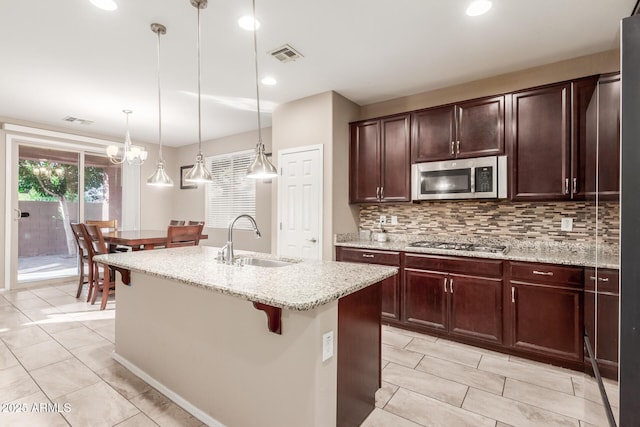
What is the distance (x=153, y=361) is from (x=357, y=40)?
9.67 ft

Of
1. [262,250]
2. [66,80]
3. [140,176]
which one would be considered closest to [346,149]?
[262,250]

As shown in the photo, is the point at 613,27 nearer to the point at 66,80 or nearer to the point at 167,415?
the point at 167,415

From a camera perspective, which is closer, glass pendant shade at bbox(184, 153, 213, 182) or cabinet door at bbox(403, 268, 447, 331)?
glass pendant shade at bbox(184, 153, 213, 182)

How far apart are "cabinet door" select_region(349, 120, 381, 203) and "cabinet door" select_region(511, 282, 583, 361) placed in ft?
5.81

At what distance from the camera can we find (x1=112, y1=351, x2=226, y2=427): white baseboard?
1.80m

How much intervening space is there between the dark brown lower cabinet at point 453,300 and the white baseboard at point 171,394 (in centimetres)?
209

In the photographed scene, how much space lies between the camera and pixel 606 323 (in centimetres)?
133

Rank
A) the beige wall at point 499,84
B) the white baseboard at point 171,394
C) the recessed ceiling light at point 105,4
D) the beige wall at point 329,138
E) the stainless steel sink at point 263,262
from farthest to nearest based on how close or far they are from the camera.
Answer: the beige wall at point 329,138 < the beige wall at point 499,84 < the stainless steel sink at point 263,262 < the recessed ceiling light at point 105,4 < the white baseboard at point 171,394

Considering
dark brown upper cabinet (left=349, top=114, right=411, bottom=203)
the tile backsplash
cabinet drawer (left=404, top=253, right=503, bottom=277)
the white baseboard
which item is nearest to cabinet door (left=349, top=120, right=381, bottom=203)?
dark brown upper cabinet (left=349, top=114, right=411, bottom=203)

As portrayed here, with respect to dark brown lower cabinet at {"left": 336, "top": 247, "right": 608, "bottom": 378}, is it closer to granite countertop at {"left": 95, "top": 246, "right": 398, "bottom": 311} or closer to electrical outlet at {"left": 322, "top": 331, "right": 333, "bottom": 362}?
granite countertop at {"left": 95, "top": 246, "right": 398, "bottom": 311}

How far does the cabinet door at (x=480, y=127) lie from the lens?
115 inches

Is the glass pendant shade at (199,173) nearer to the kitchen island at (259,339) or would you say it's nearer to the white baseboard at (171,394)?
the kitchen island at (259,339)

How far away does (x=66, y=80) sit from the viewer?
332 centimetres

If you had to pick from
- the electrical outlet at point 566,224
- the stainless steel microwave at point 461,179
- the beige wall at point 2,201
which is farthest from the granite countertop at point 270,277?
the beige wall at point 2,201
